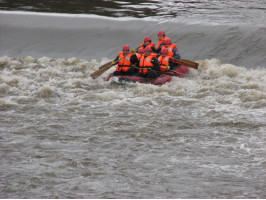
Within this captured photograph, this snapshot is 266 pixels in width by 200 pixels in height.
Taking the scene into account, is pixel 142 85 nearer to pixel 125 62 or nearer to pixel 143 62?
pixel 143 62

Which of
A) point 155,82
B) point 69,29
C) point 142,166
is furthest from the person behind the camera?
point 69,29

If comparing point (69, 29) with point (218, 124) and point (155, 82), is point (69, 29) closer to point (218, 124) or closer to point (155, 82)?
point (155, 82)

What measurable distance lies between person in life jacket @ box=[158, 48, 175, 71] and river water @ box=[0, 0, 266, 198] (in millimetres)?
536

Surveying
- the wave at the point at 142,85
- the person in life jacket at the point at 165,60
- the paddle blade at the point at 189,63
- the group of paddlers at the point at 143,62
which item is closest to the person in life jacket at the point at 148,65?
the group of paddlers at the point at 143,62

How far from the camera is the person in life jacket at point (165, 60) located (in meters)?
12.6

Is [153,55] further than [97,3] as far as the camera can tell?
No

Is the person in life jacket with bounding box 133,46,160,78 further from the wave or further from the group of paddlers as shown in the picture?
the wave

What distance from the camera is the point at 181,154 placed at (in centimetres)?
846

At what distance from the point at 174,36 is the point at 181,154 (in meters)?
9.06

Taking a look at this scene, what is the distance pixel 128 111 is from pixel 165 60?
2.64 meters

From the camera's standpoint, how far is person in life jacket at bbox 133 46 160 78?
12.2 m

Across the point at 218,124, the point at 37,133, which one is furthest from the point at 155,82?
the point at 37,133

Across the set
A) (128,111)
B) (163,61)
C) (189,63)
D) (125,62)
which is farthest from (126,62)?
(128,111)

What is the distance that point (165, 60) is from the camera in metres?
12.7
